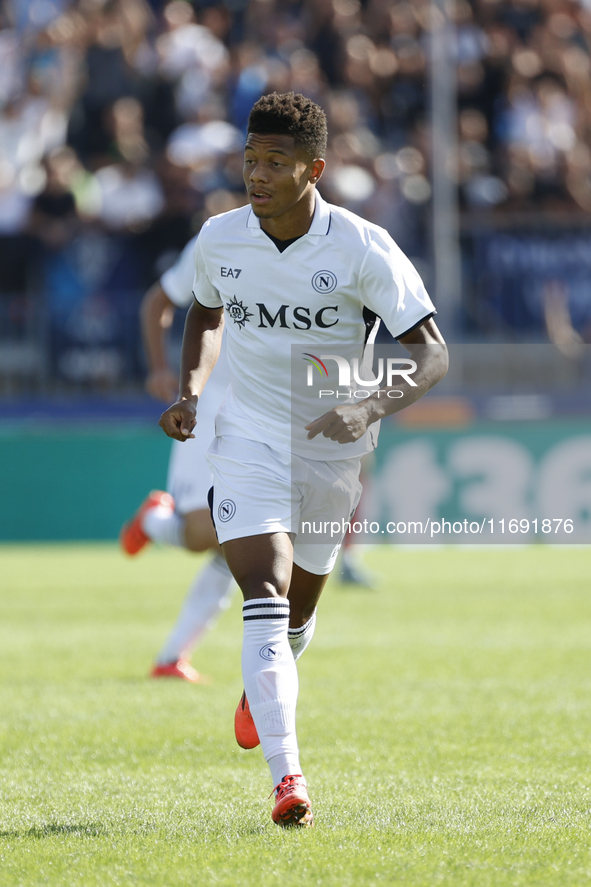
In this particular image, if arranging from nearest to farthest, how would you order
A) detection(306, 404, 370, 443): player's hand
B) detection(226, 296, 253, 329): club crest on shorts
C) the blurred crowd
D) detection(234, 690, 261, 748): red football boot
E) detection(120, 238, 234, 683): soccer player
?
detection(306, 404, 370, 443): player's hand < detection(226, 296, 253, 329): club crest on shorts < detection(234, 690, 261, 748): red football boot < detection(120, 238, 234, 683): soccer player < the blurred crowd

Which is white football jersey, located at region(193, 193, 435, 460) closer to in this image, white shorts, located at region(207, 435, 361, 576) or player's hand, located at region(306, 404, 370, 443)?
white shorts, located at region(207, 435, 361, 576)

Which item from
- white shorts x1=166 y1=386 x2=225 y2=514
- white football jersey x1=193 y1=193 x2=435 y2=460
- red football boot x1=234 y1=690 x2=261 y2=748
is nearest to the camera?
white football jersey x1=193 y1=193 x2=435 y2=460

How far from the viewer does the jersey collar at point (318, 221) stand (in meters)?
3.96

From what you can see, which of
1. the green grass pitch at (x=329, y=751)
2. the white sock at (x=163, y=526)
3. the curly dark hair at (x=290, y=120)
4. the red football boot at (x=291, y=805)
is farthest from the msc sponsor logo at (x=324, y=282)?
the white sock at (x=163, y=526)

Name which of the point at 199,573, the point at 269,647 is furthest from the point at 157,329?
the point at 269,647

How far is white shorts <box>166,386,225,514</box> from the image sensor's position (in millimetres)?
6559

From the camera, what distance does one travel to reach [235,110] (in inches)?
585

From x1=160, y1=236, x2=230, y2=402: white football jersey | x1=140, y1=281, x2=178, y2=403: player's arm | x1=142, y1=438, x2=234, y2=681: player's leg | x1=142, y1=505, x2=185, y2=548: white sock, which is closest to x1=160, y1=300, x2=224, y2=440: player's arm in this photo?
x1=160, y1=236, x2=230, y2=402: white football jersey

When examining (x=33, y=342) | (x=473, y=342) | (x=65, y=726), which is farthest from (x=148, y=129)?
(x=65, y=726)

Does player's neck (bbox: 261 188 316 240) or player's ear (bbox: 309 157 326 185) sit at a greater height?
player's ear (bbox: 309 157 326 185)

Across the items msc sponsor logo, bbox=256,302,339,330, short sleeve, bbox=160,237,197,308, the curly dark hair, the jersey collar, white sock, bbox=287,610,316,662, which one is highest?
the curly dark hair

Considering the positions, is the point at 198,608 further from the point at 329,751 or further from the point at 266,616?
the point at 266,616

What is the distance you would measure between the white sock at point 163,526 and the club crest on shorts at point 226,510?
2863mm

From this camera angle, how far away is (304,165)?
3.90m
